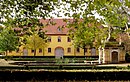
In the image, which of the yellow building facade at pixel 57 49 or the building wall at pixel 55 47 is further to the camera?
the building wall at pixel 55 47

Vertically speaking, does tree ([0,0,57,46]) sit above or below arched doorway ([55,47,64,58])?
above

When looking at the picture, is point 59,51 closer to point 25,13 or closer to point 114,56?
point 114,56

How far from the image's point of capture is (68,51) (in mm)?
77125

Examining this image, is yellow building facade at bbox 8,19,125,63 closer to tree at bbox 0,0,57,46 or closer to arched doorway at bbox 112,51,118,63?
arched doorway at bbox 112,51,118,63

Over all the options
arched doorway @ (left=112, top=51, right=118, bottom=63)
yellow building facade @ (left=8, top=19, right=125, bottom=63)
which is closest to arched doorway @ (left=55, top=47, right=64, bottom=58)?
yellow building facade @ (left=8, top=19, right=125, bottom=63)

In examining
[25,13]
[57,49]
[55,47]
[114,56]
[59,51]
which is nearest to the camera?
[25,13]

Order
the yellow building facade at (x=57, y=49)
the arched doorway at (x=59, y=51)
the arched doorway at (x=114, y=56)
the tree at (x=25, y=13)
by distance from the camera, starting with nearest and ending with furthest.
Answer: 1. the tree at (x=25, y=13)
2. the arched doorway at (x=114, y=56)
3. the yellow building facade at (x=57, y=49)
4. the arched doorway at (x=59, y=51)

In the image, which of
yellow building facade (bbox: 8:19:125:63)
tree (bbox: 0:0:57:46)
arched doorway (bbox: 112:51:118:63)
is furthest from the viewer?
yellow building facade (bbox: 8:19:125:63)

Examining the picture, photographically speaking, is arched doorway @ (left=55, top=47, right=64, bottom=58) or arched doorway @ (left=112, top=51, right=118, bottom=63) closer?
arched doorway @ (left=112, top=51, right=118, bottom=63)

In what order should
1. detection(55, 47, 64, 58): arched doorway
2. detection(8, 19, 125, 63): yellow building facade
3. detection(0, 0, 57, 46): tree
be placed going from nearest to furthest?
detection(0, 0, 57, 46): tree < detection(8, 19, 125, 63): yellow building facade < detection(55, 47, 64, 58): arched doorway

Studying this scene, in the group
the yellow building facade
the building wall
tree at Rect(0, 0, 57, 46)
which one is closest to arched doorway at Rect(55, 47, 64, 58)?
the yellow building facade

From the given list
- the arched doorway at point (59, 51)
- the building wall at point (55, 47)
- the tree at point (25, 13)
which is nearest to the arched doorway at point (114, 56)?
the building wall at point (55, 47)

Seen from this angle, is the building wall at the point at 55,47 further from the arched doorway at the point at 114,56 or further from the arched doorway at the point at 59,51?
the arched doorway at the point at 114,56

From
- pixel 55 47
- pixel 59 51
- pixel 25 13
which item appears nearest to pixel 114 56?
pixel 59 51
